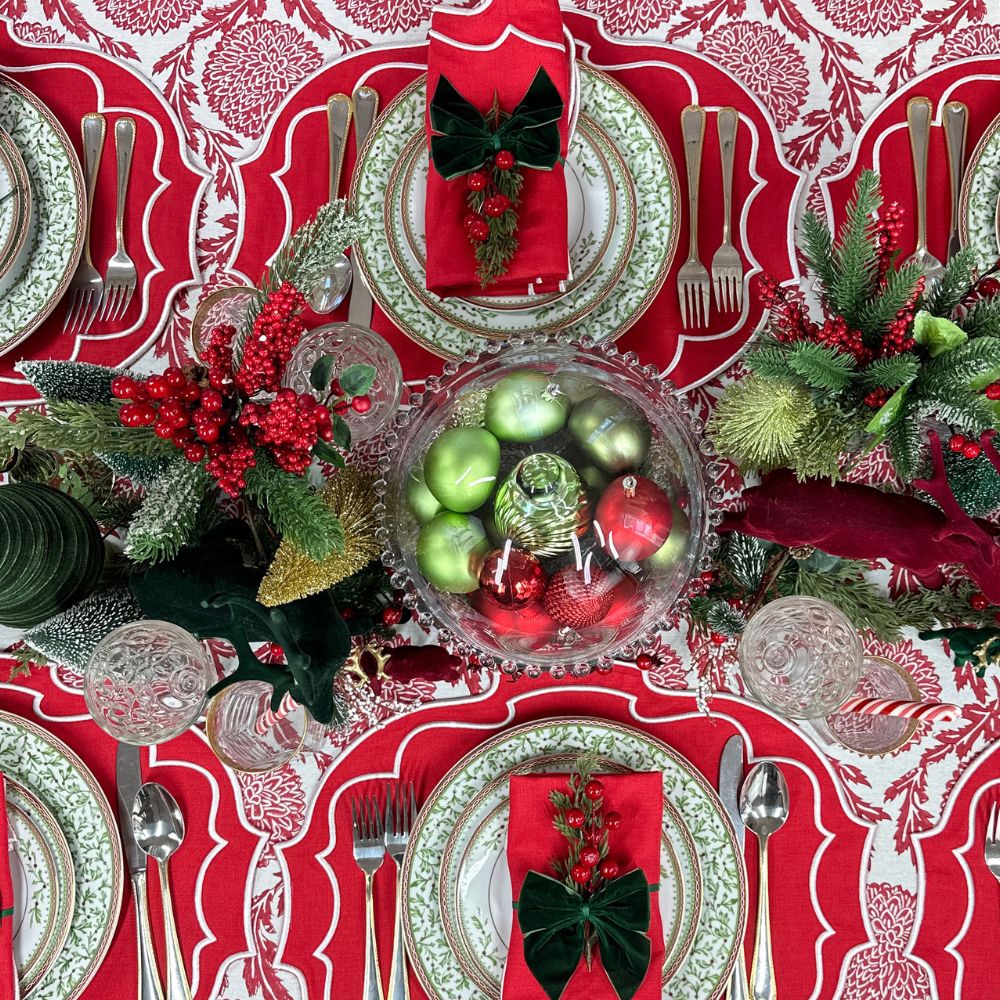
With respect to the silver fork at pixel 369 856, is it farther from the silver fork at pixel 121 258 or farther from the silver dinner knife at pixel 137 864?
the silver fork at pixel 121 258

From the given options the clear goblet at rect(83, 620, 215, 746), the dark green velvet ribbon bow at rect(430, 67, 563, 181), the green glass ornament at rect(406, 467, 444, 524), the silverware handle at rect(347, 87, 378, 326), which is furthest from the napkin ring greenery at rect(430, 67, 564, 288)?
the clear goblet at rect(83, 620, 215, 746)

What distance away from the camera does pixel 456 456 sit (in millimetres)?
707

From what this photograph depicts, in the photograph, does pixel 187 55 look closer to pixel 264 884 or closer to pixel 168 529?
pixel 168 529

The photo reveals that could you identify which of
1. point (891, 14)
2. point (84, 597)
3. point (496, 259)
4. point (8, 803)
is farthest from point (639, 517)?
point (8, 803)

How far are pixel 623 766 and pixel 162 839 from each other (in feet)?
1.64

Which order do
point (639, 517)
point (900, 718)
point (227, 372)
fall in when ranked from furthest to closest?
point (900, 718), point (639, 517), point (227, 372)

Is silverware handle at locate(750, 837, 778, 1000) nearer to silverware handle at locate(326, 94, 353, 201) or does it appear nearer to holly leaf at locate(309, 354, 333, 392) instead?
holly leaf at locate(309, 354, 333, 392)

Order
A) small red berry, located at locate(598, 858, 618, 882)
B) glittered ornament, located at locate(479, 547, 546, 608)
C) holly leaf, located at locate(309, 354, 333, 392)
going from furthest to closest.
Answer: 1. small red berry, located at locate(598, 858, 618, 882)
2. glittered ornament, located at locate(479, 547, 546, 608)
3. holly leaf, located at locate(309, 354, 333, 392)

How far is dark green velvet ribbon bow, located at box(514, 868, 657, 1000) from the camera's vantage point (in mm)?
784

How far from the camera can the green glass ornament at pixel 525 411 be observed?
2.38 ft

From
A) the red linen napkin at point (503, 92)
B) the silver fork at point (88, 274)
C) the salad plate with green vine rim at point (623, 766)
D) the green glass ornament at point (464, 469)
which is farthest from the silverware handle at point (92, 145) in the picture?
the salad plate with green vine rim at point (623, 766)

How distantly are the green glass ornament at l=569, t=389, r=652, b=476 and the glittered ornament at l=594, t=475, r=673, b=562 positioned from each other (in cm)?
2

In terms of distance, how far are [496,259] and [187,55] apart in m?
0.43

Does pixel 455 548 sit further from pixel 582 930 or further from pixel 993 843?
pixel 993 843
